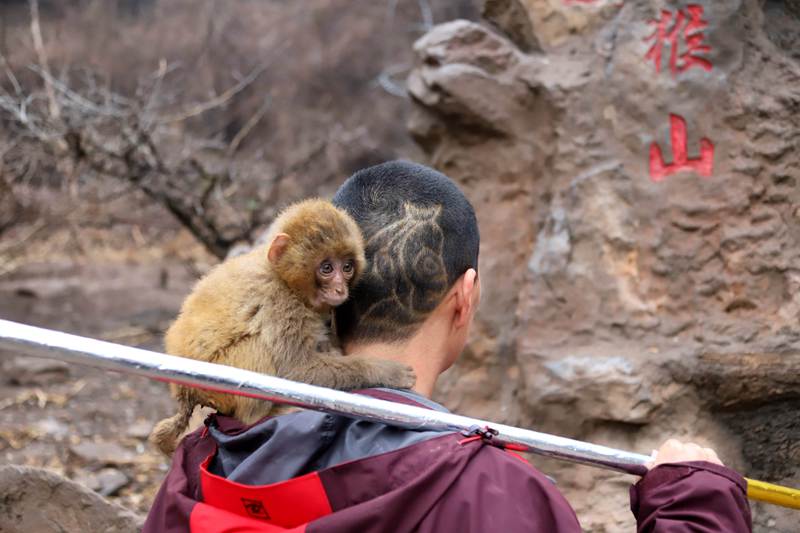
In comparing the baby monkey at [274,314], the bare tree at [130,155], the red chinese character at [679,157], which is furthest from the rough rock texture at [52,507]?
the bare tree at [130,155]

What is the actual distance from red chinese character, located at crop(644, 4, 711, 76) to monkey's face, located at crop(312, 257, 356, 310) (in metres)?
1.75

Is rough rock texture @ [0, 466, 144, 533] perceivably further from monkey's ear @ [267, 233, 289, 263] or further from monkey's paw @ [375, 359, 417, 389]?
monkey's paw @ [375, 359, 417, 389]

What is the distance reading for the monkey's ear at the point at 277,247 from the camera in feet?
7.48

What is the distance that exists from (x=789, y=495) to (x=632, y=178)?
168 cm

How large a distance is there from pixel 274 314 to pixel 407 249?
0.62 metres

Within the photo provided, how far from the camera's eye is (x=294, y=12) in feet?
42.0

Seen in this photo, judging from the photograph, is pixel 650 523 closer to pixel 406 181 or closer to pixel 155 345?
pixel 406 181

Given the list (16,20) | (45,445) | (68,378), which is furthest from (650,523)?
(16,20)

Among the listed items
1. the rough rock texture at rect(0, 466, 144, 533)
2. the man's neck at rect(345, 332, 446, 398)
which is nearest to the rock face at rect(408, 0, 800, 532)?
the rough rock texture at rect(0, 466, 144, 533)

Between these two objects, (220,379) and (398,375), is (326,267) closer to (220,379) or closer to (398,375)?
(398,375)

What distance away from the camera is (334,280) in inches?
82.7

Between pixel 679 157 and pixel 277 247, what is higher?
pixel 277 247

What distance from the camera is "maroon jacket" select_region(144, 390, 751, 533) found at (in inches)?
55.2

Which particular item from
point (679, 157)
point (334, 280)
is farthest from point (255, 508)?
point (679, 157)
